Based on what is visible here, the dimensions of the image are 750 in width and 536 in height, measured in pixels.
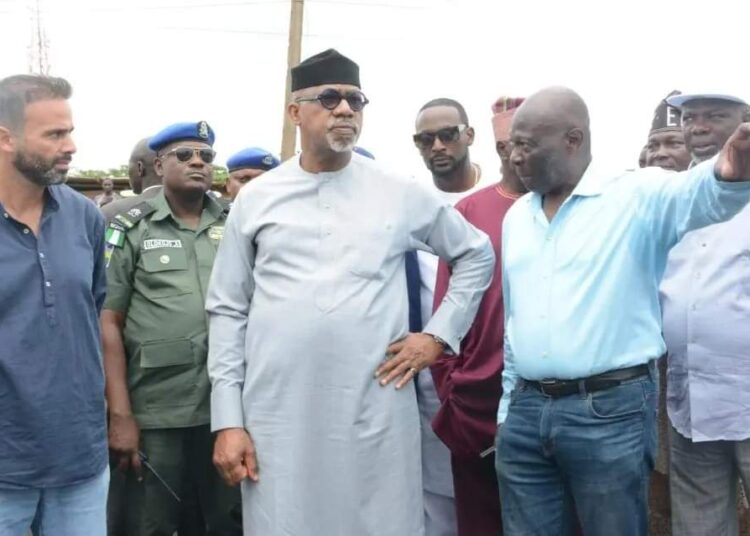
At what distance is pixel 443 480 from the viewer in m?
4.00

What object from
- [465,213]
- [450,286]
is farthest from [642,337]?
[465,213]

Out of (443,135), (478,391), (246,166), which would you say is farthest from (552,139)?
(246,166)

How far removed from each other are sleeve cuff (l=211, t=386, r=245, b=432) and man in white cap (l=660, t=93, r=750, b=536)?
5.90 feet

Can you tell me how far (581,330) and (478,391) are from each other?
0.85 m

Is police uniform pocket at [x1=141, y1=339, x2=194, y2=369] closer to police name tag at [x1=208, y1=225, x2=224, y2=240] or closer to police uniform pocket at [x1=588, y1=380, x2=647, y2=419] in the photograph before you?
police name tag at [x1=208, y1=225, x2=224, y2=240]

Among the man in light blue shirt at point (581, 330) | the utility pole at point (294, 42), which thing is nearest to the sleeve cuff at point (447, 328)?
the man in light blue shirt at point (581, 330)

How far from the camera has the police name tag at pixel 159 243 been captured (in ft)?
12.5

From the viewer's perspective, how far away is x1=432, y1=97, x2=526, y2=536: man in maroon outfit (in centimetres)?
359

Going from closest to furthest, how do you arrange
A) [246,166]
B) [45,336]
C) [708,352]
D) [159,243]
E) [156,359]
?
[45,336]
[708,352]
[156,359]
[159,243]
[246,166]

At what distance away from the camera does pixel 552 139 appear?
300 cm

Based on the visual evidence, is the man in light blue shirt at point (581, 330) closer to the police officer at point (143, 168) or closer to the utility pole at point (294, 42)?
the police officer at point (143, 168)

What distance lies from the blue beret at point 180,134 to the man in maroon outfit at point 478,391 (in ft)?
4.37

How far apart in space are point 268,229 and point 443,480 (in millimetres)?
1593

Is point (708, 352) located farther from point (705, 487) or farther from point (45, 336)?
point (45, 336)
